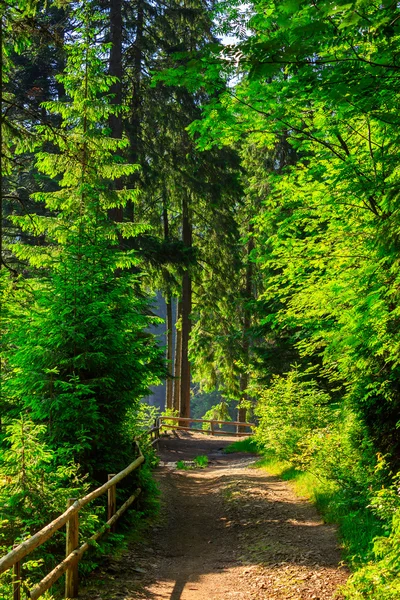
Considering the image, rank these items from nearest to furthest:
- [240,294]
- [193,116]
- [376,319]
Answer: [376,319] → [193,116] → [240,294]

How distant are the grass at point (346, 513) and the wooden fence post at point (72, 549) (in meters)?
3.15

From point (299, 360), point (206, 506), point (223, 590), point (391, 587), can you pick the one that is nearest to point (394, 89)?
point (391, 587)

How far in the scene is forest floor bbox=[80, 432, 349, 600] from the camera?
22.2 feet

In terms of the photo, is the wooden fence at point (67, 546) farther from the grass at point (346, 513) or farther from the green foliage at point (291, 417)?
the green foliage at point (291, 417)

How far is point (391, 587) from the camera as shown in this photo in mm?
4676

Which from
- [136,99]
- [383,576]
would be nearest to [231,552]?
[383,576]

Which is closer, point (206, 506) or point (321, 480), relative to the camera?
point (321, 480)

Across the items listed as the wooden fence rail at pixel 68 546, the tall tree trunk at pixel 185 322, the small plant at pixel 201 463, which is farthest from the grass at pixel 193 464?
the wooden fence rail at pixel 68 546

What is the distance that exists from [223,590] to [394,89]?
614 centimetres

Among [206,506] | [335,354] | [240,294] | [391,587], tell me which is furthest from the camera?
[240,294]

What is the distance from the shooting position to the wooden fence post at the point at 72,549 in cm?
617

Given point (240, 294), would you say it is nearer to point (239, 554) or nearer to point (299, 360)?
point (299, 360)

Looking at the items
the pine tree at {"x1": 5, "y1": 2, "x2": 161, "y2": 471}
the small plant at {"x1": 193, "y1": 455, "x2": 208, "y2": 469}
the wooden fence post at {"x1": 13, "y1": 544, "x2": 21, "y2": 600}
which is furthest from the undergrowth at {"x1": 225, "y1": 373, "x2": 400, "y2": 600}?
the pine tree at {"x1": 5, "y1": 2, "x2": 161, "y2": 471}

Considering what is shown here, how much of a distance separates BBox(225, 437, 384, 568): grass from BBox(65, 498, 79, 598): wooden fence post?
10.4 feet
